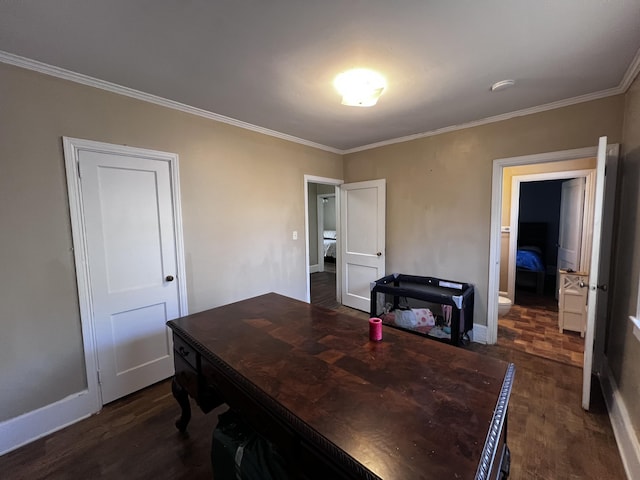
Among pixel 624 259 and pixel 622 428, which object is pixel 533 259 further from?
pixel 622 428

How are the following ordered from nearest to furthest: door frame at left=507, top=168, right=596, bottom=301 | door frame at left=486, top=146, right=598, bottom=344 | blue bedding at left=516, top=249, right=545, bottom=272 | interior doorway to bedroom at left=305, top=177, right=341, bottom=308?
door frame at left=486, top=146, right=598, bottom=344 < door frame at left=507, top=168, right=596, bottom=301 < blue bedding at left=516, top=249, right=545, bottom=272 < interior doorway to bedroom at left=305, top=177, right=341, bottom=308

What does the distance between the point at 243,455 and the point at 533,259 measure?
17.8ft

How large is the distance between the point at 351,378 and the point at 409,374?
0.24 m

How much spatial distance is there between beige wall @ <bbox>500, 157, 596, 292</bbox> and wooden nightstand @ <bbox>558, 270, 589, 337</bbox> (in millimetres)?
1105

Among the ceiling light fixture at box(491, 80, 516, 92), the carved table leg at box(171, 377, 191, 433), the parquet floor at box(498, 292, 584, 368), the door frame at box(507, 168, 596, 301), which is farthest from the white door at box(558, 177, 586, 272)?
the carved table leg at box(171, 377, 191, 433)

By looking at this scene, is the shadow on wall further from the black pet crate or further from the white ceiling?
the black pet crate

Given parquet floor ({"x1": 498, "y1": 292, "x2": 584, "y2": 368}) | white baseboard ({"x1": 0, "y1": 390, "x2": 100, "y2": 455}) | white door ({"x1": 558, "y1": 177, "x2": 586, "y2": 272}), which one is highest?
white door ({"x1": 558, "y1": 177, "x2": 586, "y2": 272})

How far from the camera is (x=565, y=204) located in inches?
181

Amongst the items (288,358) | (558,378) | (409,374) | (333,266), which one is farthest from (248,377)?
(333,266)

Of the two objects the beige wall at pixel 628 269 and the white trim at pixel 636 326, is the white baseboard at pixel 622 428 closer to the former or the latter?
the beige wall at pixel 628 269

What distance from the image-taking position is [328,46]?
161 cm

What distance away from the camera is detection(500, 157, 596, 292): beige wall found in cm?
368

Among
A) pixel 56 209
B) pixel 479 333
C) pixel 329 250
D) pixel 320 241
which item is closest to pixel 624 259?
pixel 479 333

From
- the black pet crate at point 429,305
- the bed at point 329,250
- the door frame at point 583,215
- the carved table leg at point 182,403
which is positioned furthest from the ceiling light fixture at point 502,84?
the bed at point 329,250
